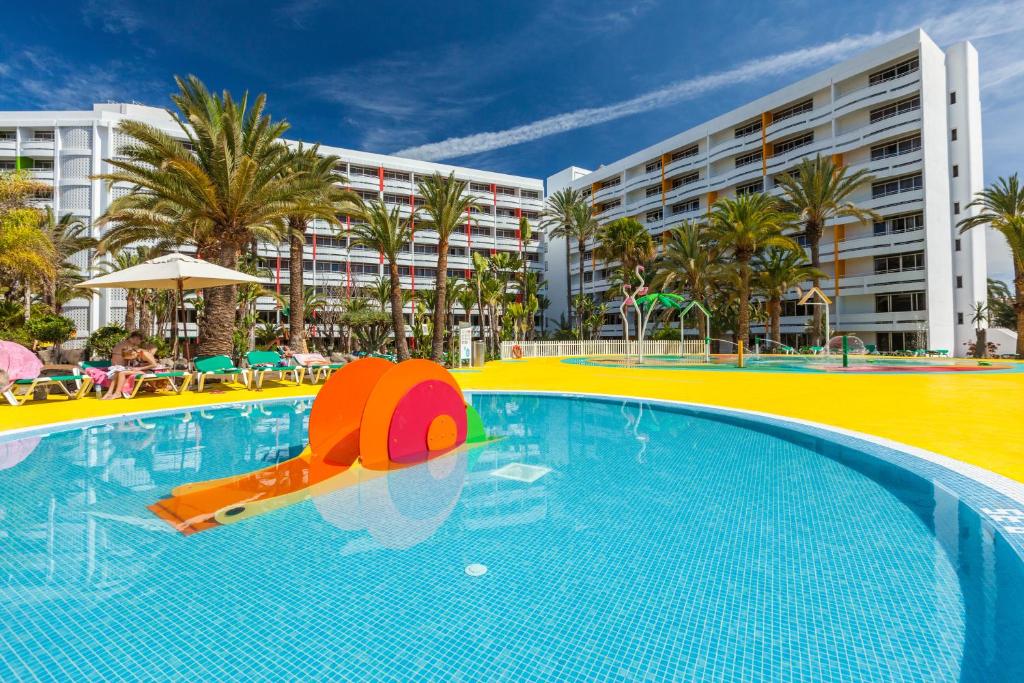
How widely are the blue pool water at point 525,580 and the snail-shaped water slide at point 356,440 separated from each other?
1.17 ft

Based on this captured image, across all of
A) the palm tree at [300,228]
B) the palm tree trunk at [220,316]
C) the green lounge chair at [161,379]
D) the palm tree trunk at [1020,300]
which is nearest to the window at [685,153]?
the palm tree trunk at [1020,300]

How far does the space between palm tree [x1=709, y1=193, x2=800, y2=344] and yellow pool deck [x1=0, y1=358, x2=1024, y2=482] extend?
44.9ft

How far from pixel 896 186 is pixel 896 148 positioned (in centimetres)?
261

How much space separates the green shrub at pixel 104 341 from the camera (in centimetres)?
2652

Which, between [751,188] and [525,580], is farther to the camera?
[751,188]

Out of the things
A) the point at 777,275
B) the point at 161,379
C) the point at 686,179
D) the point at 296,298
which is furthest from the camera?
the point at 686,179

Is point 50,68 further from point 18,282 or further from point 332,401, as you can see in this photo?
point 332,401

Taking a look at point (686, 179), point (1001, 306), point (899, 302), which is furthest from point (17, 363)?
point (1001, 306)

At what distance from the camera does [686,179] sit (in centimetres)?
4981

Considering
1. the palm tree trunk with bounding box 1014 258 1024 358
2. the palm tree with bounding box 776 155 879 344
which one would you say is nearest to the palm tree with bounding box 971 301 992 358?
the palm tree trunk with bounding box 1014 258 1024 358

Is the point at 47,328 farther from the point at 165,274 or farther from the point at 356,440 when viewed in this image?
the point at 356,440

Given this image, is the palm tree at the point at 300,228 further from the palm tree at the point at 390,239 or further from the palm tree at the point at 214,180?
the palm tree at the point at 214,180

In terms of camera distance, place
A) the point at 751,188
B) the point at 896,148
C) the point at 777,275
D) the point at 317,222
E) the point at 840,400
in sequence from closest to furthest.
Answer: the point at 840,400, the point at 777,275, the point at 896,148, the point at 751,188, the point at 317,222

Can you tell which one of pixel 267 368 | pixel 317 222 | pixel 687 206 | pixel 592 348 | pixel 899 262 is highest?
pixel 687 206
